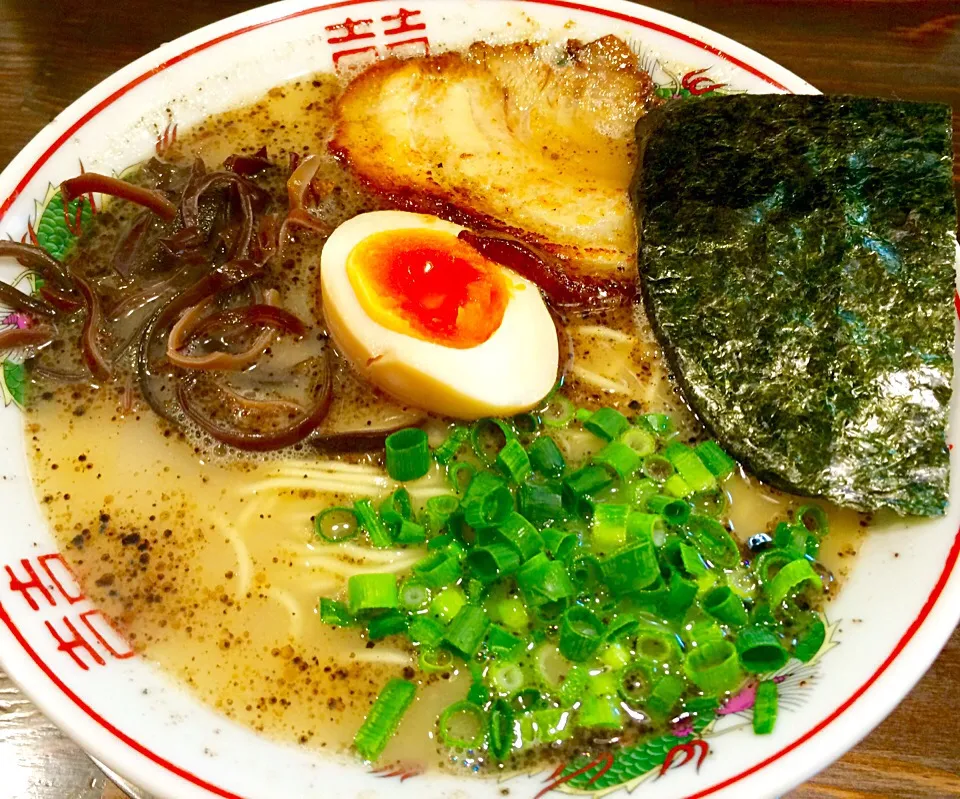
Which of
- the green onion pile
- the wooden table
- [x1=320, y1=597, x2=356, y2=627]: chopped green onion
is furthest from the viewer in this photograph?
the wooden table

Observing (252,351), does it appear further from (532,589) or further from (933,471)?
(933,471)

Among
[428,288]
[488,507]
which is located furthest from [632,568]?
[428,288]

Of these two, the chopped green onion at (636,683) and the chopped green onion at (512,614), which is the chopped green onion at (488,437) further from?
the chopped green onion at (636,683)

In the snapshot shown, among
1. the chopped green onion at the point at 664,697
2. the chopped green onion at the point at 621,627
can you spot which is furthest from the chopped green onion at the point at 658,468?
the chopped green onion at the point at 664,697

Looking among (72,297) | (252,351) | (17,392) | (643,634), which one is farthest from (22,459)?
(643,634)

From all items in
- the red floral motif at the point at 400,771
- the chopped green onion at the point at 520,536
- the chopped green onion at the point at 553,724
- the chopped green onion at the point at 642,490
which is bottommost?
the red floral motif at the point at 400,771

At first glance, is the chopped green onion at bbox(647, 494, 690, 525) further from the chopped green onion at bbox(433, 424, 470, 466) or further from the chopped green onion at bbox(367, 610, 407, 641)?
the chopped green onion at bbox(367, 610, 407, 641)

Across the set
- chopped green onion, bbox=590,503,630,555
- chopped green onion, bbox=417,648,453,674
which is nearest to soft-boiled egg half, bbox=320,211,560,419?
chopped green onion, bbox=590,503,630,555
